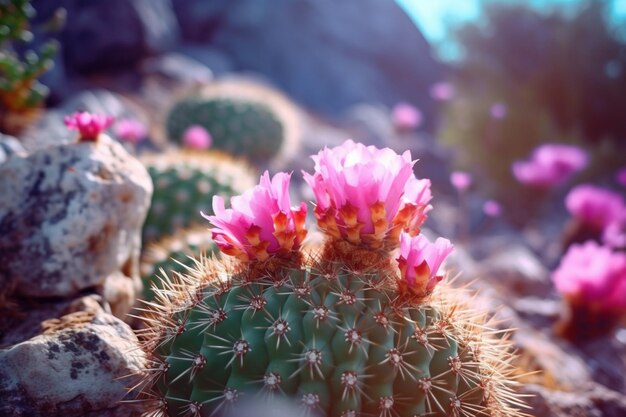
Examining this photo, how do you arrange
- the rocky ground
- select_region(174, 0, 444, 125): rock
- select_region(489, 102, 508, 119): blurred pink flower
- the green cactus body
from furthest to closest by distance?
select_region(174, 0, 444, 125): rock < select_region(489, 102, 508, 119): blurred pink flower < the rocky ground < the green cactus body

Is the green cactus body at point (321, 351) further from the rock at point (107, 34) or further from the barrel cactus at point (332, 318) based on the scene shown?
the rock at point (107, 34)

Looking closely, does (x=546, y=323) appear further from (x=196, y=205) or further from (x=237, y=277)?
(x=237, y=277)

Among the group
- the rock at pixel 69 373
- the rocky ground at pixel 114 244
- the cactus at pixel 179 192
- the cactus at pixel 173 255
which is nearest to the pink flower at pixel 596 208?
the rocky ground at pixel 114 244

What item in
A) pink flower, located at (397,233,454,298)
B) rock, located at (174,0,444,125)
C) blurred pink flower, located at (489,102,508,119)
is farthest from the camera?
rock, located at (174,0,444,125)

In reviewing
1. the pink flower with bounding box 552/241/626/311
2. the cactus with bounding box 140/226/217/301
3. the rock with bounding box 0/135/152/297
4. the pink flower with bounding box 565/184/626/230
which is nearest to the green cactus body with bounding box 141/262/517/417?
the rock with bounding box 0/135/152/297

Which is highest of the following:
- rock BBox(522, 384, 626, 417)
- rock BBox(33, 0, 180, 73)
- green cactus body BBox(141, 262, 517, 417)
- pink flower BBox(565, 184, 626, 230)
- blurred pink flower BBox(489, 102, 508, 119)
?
blurred pink flower BBox(489, 102, 508, 119)

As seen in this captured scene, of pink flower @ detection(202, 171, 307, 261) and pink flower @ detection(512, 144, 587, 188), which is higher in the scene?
pink flower @ detection(512, 144, 587, 188)

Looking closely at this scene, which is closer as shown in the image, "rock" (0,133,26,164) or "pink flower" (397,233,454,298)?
"pink flower" (397,233,454,298)

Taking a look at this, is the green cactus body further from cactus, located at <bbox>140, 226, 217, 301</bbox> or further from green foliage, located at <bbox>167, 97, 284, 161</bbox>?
green foliage, located at <bbox>167, 97, 284, 161</bbox>
